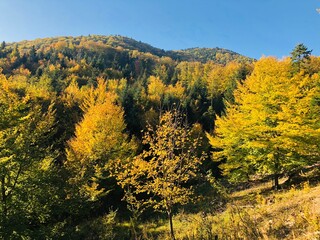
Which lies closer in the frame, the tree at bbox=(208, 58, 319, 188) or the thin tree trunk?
the thin tree trunk

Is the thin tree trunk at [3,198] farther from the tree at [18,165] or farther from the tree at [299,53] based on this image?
the tree at [299,53]

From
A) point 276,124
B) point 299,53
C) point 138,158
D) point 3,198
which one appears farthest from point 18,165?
point 299,53

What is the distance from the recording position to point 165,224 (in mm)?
17188

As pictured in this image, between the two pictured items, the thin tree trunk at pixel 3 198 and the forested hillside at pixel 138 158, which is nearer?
the thin tree trunk at pixel 3 198

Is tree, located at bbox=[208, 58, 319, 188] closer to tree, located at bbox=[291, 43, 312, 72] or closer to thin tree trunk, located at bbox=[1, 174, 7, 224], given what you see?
thin tree trunk, located at bbox=[1, 174, 7, 224]

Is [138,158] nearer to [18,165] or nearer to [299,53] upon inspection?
[18,165]

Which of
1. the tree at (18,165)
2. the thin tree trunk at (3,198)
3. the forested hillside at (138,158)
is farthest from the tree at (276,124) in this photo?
the thin tree trunk at (3,198)

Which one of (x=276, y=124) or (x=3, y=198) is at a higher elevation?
(x=276, y=124)

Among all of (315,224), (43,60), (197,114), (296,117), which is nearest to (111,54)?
(43,60)

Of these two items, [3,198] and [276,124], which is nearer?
[3,198]

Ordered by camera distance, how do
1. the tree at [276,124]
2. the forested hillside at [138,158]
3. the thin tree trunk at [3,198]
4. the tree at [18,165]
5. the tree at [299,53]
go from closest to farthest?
the thin tree trunk at [3,198], the tree at [18,165], the forested hillside at [138,158], the tree at [276,124], the tree at [299,53]

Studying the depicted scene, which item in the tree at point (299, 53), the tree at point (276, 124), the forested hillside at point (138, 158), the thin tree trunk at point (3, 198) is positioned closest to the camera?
the thin tree trunk at point (3, 198)

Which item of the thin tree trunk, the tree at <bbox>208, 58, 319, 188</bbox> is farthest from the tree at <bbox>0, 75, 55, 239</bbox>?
the tree at <bbox>208, 58, 319, 188</bbox>

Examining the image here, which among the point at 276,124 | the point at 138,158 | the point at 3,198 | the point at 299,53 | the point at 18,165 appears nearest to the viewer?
the point at 3,198
